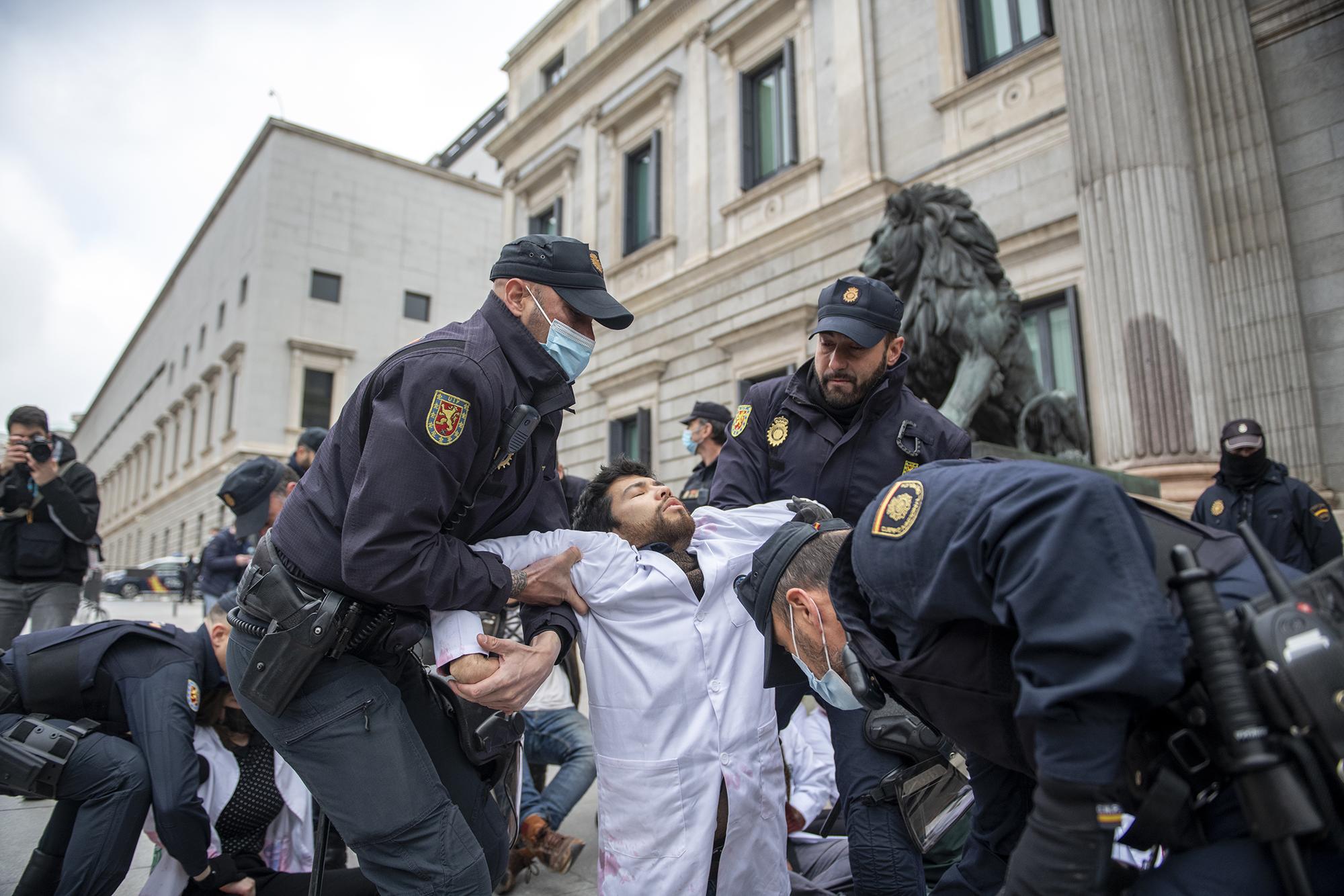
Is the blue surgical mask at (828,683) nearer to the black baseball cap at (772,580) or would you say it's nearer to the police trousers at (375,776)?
the black baseball cap at (772,580)

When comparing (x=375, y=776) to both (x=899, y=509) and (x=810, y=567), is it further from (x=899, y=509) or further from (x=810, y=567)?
(x=899, y=509)

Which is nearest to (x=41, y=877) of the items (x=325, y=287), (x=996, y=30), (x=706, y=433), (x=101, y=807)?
(x=101, y=807)

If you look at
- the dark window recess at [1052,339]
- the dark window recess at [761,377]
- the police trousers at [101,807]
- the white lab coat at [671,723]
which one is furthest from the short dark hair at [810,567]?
the dark window recess at [761,377]

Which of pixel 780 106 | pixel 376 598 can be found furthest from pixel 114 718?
pixel 780 106

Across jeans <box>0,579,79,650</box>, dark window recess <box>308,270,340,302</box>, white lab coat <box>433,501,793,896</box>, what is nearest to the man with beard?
white lab coat <box>433,501,793,896</box>

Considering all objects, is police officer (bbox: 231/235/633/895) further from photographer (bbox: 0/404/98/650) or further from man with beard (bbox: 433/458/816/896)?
photographer (bbox: 0/404/98/650)

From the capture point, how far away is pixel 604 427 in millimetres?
18156

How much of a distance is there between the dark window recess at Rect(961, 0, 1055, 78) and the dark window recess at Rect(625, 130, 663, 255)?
721 centimetres

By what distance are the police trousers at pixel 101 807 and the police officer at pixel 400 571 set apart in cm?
98

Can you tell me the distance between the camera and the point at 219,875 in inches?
112

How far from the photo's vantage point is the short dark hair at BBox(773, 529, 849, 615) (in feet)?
5.99

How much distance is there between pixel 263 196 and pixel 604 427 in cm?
2577

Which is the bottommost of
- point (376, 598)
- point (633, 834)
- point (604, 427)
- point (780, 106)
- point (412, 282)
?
point (633, 834)

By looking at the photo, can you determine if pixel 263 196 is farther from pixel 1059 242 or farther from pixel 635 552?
pixel 635 552
